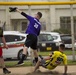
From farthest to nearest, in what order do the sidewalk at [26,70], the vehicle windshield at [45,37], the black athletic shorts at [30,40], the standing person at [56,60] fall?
the vehicle windshield at [45,37] → the sidewalk at [26,70] → the black athletic shorts at [30,40] → the standing person at [56,60]

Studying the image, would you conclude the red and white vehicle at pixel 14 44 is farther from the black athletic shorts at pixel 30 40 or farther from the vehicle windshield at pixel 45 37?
the black athletic shorts at pixel 30 40

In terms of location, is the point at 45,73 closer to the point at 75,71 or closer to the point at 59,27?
the point at 75,71

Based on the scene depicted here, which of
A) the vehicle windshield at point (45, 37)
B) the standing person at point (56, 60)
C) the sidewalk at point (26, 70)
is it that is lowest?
the sidewalk at point (26, 70)

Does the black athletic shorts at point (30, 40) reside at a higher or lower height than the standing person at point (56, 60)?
higher

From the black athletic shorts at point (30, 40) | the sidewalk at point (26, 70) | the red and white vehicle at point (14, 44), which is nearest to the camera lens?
the black athletic shorts at point (30, 40)

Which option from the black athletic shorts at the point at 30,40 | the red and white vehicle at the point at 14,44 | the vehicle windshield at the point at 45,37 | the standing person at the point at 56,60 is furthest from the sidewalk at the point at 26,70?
the vehicle windshield at the point at 45,37

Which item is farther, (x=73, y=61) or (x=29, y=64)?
(x=73, y=61)

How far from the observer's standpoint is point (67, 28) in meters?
15.2

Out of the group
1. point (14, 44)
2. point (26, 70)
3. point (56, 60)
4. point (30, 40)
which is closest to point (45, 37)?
point (14, 44)

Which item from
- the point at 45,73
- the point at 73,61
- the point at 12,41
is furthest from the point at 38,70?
the point at 12,41

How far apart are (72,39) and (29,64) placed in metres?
2.26

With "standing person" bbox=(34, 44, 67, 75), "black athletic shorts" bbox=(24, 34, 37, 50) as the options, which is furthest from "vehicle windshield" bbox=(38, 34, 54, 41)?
"standing person" bbox=(34, 44, 67, 75)

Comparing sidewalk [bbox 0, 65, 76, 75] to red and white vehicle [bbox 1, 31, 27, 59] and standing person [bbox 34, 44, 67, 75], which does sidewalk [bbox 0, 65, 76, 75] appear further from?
red and white vehicle [bbox 1, 31, 27, 59]

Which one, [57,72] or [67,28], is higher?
[67,28]
